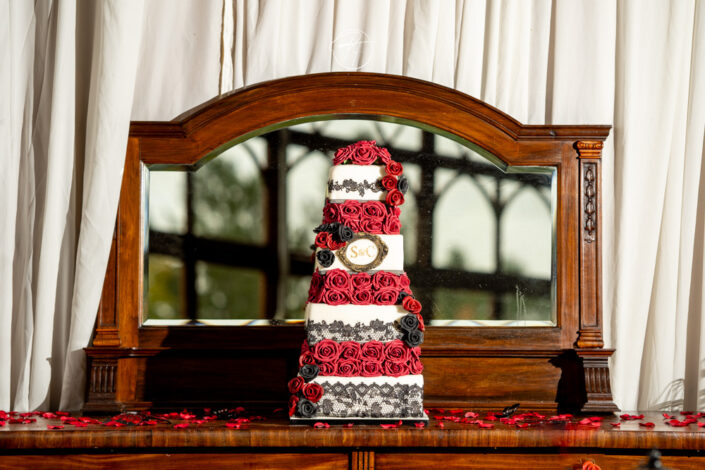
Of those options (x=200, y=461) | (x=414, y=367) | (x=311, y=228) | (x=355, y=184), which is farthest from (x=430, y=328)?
(x=200, y=461)

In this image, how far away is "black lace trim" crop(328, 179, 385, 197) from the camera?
8.46ft

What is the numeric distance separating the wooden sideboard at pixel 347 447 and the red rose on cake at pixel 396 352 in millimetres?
206

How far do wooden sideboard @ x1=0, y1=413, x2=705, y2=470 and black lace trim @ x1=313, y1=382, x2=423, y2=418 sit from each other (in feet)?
0.19

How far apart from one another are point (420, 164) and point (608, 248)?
2.53ft

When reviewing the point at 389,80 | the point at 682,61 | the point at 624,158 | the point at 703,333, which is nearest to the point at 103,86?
the point at 389,80

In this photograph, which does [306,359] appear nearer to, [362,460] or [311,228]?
[362,460]

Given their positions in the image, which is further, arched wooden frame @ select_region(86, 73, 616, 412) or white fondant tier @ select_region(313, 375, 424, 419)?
arched wooden frame @ select_region(86, 73, 616, 412)

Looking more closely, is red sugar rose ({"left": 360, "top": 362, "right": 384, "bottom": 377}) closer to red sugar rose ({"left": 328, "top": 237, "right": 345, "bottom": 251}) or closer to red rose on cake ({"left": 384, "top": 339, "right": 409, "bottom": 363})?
red rose on cake ({"left": 384, "top": 339, "right": 409, "bottom": 363})

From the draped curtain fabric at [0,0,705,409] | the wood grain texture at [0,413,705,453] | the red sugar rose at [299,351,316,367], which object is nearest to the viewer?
the wood grain texture at [0,413,705,453]

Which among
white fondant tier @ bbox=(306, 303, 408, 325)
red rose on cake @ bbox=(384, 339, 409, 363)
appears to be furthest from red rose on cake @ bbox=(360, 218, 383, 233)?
red rose on cake @ bbox=(384, 339, 409, 363)

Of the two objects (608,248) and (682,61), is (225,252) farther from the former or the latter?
(682,61)

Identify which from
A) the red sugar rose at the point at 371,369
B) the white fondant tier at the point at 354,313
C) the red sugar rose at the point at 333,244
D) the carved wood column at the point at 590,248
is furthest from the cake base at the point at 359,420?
the carved wood column at the point at 590,248

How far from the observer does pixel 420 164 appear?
299cm

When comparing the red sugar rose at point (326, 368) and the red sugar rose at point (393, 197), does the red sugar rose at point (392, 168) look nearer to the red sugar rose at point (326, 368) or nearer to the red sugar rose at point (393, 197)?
the red sugar rose at point (393, 197)
